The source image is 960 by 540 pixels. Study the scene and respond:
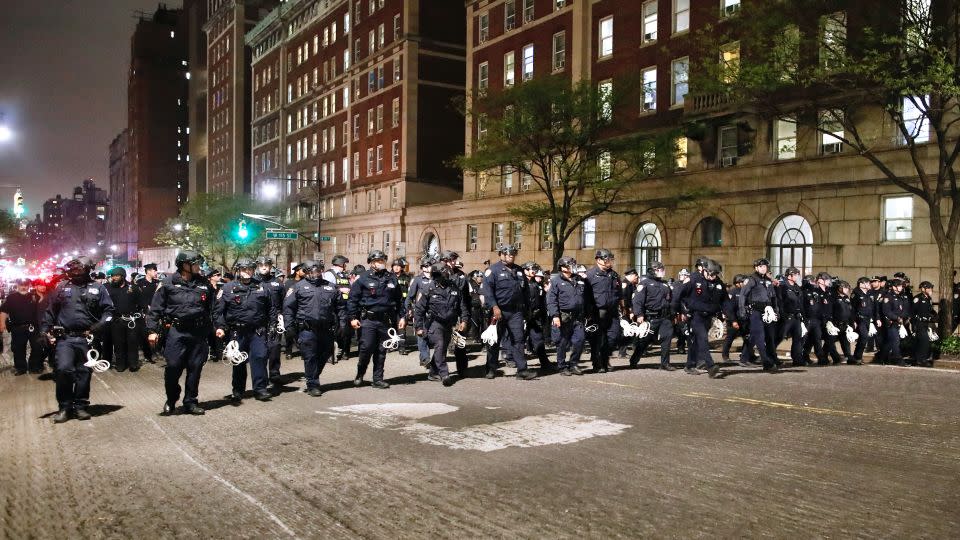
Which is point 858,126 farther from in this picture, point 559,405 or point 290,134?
point 290,134

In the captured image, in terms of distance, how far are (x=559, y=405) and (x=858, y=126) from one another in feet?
74.8

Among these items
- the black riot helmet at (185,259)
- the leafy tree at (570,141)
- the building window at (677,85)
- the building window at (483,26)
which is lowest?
the black riot helmet at (185,259)

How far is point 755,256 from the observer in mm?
31203

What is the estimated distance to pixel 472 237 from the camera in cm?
4828

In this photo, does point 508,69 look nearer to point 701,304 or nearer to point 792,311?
point 792,311

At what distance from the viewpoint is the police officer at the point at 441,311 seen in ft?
42.4

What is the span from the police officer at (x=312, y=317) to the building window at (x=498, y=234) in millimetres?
32875

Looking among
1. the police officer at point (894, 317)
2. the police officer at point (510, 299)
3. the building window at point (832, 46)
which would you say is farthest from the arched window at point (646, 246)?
the police officer at point (510, 299)

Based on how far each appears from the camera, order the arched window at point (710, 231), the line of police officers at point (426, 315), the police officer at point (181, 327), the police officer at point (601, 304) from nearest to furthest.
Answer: the police officer at point (181, 327)
the line of police officers at point (426, 315)
the police officer at point (601, 304)
the arched window at point (710, 231)

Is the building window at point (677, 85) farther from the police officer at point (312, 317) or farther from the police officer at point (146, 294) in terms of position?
the police officer at point (312, 317)

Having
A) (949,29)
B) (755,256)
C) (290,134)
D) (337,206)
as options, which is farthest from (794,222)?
(290,134)

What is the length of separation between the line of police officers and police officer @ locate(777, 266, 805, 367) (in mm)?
31

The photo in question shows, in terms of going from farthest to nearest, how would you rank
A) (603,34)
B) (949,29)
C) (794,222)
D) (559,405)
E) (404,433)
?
1. (603,34)
2. (794,222)
3. (949,29)
4. (559,405)
5. (404,433)

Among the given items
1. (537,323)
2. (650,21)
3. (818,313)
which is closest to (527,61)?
(650,21)
